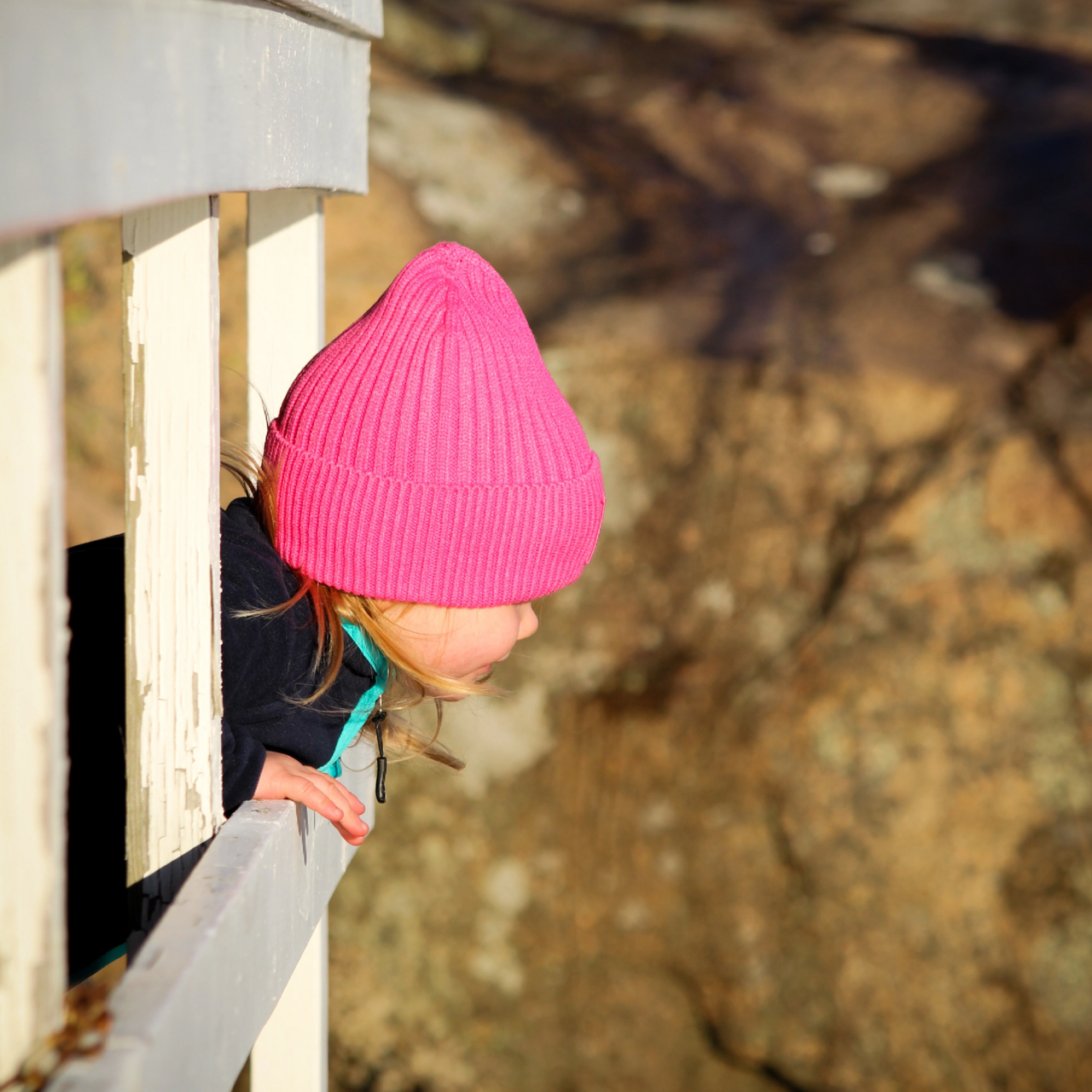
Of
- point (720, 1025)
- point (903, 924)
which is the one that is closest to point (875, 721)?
point (903, 924)

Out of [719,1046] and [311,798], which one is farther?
[719,1046]

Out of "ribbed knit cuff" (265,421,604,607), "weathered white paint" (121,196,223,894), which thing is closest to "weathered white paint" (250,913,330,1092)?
"ribbed knit cuff" (265,421,604,607)

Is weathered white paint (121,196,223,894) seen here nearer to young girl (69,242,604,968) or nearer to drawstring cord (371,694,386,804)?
young girl (69,242,604,968)

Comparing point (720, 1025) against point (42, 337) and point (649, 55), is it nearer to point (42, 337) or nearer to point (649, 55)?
point (42, 337)

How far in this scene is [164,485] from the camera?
35.8 inches

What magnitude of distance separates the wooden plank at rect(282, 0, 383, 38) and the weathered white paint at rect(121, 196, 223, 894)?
0.88 feet

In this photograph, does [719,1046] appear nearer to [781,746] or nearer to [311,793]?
[781,746]

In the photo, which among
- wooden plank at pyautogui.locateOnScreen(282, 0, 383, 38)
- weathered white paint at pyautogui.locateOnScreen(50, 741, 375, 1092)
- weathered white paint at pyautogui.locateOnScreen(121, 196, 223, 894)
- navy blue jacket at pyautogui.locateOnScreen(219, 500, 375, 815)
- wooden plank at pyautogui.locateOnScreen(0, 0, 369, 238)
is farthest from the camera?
navy blue jacket at pyautogui.locateOnScreen(219, 500, 375, 815)

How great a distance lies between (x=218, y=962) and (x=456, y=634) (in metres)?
0.63

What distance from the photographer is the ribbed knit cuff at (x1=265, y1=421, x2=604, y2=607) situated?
1311mm

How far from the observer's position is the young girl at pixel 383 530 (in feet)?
4.19

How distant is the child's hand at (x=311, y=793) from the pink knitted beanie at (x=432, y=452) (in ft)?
0.82

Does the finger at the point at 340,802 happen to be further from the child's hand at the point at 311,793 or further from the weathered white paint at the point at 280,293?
the weathered white paint at the point at 280,293

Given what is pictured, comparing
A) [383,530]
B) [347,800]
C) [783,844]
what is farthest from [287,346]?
[783,844]
